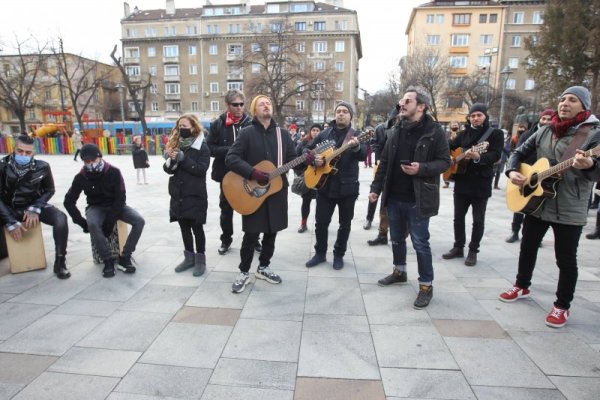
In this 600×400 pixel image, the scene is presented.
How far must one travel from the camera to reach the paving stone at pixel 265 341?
279cm

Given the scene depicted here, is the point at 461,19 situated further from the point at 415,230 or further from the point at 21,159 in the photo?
the point at 21,159

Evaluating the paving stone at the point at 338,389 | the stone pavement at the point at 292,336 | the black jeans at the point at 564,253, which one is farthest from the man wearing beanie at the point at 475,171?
the paving stone at the point at 338,389

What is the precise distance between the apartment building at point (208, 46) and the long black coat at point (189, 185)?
5133 centimetres

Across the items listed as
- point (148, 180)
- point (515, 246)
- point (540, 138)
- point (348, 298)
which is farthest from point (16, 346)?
point (148, 180)

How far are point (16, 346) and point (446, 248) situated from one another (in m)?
5.19

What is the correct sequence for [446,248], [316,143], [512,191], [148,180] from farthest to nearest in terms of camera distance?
[148,180], [446,248], [316,143], [512,191]

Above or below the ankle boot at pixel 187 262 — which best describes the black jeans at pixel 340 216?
above

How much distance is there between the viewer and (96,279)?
168 inches

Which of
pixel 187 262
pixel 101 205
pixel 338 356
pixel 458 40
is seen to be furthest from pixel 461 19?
pixel 338 356

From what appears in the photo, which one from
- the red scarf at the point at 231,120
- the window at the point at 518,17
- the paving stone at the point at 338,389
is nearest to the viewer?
the paving stone at the point at 338,389

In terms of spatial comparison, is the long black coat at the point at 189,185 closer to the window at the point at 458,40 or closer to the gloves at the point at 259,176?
the gloves at the point at 259,176

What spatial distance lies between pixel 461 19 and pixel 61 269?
59.1 metres

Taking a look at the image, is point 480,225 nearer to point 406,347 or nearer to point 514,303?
point 514,303

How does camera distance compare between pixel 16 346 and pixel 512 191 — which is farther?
pixel 512 191
